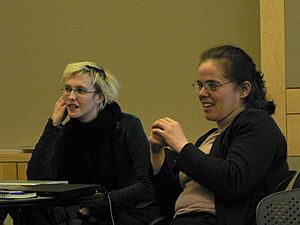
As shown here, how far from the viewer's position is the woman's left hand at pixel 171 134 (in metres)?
2.51

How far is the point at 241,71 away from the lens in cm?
268

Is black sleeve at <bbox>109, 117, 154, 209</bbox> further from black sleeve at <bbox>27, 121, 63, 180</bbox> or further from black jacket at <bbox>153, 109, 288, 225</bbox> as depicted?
black jacket at <bbox>153, 109, 288, 225</bbox>

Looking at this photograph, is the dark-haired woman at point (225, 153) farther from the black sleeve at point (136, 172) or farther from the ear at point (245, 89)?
the black sleeve at point (136, 172)

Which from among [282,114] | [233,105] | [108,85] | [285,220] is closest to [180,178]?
[233,105]

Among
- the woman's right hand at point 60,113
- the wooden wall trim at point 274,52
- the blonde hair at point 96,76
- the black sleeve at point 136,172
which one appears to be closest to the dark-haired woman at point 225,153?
the black sleeve at point 136,172

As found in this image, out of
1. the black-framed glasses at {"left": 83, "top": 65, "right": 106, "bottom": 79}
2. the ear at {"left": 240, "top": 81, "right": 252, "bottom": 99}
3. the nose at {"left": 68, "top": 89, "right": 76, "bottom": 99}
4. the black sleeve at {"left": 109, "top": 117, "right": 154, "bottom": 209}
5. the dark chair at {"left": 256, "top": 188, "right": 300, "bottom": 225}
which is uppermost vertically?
the ear at {"left": 240, "top": 81, "right": 252, "bottom": 99}

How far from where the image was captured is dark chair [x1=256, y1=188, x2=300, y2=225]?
229 centimetres

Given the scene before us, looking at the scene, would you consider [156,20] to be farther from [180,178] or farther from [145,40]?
[180,178]

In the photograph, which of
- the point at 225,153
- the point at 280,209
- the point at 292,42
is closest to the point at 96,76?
the point at 225,153

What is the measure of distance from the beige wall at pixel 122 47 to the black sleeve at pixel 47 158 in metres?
1.10

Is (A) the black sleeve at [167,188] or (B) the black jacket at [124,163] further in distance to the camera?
(B) the black jacket at [124,163]

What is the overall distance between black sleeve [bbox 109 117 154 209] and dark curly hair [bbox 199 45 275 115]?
0.76 meters

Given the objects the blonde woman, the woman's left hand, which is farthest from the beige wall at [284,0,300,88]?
the woman's left hand

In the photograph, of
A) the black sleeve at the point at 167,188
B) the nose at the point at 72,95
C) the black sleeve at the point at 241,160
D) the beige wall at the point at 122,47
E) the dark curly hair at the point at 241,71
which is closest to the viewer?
the black sleeve at the point at 241,160
